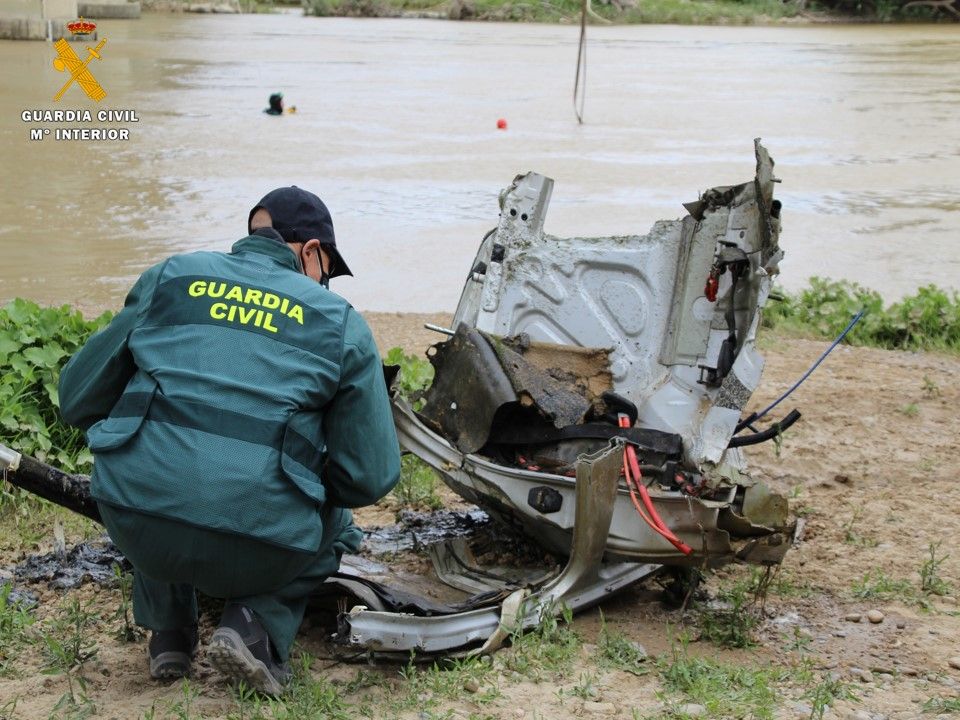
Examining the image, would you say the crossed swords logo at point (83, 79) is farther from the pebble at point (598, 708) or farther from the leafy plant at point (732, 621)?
the pebble at point (598, 708)

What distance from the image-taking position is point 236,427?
11.0 feet

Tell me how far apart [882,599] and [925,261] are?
27.8ft

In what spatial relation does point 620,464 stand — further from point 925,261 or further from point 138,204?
point 138,204

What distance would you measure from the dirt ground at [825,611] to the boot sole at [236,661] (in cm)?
11

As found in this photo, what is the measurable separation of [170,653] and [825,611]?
2.46 m

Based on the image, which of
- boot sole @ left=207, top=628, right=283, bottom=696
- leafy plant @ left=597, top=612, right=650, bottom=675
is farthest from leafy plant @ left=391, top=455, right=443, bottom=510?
boot sole @ left=207, top=628, right=283, bottom=696

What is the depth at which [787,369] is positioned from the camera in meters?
7.71

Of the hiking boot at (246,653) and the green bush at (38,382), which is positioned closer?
the hiking boot at (246,653)

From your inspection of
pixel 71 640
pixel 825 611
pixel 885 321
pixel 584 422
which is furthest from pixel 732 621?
pixel 885 321

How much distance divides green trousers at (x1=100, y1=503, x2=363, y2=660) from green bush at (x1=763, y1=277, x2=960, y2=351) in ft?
18.7

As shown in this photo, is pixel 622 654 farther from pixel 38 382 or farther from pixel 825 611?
pixel 38 382

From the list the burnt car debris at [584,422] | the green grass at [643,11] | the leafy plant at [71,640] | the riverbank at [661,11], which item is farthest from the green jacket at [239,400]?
the green grass at [643,11]

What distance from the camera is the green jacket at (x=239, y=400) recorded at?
3.34 m

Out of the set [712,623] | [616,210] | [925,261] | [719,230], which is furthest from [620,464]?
[616,210]
